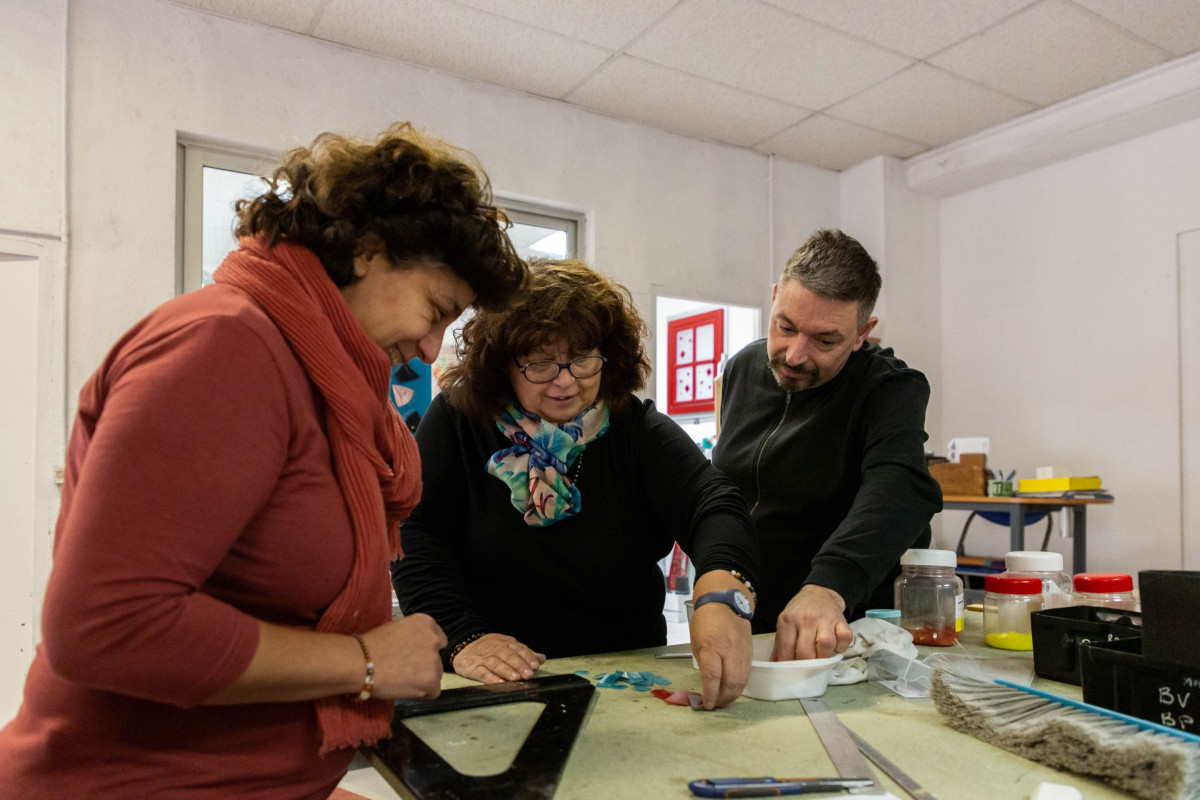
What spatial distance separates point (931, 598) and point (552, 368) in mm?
787

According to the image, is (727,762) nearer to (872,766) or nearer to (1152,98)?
(872,766)

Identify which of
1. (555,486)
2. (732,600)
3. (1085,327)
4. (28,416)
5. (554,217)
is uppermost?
(554,217)

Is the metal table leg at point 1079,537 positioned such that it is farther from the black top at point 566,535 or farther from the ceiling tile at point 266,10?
the ceiling tile at point 266,10

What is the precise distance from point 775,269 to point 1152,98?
1.81 m

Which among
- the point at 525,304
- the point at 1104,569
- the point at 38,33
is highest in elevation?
the point at 38,33

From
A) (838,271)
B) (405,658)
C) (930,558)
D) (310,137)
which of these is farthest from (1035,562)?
(310,137)

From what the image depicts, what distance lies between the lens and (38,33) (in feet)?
9.11

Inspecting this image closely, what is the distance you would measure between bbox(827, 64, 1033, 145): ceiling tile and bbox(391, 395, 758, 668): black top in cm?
280

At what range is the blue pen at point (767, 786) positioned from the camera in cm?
76

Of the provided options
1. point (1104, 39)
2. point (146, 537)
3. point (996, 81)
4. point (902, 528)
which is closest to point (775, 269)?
point (996, 81)

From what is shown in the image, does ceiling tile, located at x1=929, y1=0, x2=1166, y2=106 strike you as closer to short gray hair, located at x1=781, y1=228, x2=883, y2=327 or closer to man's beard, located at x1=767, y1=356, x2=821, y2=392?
short gray hair, located at x1=781, y1=228, x2=883, y2=327

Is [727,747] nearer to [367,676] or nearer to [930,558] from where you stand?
[367,676]

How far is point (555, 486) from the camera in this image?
4.67 ft

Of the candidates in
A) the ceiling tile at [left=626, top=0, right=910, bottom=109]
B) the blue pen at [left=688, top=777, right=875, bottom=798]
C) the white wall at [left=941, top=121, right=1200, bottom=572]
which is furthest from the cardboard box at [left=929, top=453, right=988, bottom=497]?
the blue pen at [left=688, top=777, right=875, bottom=798]
